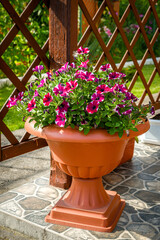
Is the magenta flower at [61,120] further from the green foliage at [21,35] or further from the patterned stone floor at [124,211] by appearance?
the green foliage at [21,35]

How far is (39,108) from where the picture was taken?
207cm

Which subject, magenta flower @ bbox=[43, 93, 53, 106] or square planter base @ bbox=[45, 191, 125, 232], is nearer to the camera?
magenta flower @ bbox=[43, 93, 53, 106]

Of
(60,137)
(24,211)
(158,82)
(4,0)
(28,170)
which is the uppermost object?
(4,0)

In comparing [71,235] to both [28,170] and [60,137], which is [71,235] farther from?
[28,170]

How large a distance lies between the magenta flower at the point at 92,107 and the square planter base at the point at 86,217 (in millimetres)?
692

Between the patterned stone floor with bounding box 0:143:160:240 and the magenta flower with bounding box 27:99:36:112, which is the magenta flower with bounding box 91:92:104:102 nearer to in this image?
the magenta flower with bounding box 27:99:36:112

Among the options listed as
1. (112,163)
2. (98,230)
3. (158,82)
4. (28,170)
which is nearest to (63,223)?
(98,230)

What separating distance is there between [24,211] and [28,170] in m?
0.99

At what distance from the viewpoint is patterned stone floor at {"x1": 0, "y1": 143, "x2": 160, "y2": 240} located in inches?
84.0

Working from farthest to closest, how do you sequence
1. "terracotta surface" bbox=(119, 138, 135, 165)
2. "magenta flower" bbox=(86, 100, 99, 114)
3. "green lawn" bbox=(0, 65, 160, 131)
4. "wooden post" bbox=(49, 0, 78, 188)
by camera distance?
"green lawn" bbox=(0, 65, 160, 131)
"terracotta surface" bbox=(119, 138, 135, 165)
"wooden post" bbox=(49, 0, 78, 188)
"magenta flower" bbox=(86, 100, 99, 114)

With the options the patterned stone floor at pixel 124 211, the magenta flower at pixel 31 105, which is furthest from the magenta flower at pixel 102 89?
the patterned stone floor at pixel 124 211

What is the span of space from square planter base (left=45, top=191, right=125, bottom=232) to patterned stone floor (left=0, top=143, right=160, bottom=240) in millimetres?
36

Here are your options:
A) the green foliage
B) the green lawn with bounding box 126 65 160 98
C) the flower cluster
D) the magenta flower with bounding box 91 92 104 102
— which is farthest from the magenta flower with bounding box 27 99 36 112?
the green lawn with bounding box 126 65 160 98

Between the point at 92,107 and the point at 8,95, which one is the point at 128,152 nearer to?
the point at 92,107
